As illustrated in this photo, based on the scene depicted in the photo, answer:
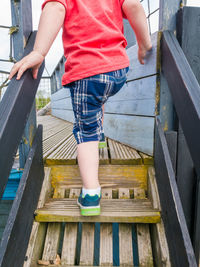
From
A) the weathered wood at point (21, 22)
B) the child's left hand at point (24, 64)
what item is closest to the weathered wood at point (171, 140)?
the child's left hand at point (24, 64)

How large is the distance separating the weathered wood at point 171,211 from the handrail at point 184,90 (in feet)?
0.68

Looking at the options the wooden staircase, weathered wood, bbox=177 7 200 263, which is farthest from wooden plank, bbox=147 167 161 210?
weathered wood, bbox=177 7 200 263

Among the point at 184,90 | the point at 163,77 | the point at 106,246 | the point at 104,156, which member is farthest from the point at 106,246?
the point at 163,77

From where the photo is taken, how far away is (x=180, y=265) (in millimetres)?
781

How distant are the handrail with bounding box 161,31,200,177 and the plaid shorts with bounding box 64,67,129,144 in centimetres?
24

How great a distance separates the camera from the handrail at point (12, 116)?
72cm

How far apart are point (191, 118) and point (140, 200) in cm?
61

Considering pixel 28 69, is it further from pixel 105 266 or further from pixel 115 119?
pixel 115 119

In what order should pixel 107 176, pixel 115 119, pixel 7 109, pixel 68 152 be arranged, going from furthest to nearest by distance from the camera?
pixel 115 119
pixel 68 152
pixel 107 176
pixel 7 109

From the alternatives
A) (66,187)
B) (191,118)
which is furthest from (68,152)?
(191,118)

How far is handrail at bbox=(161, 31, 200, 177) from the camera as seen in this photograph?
2.57 feet

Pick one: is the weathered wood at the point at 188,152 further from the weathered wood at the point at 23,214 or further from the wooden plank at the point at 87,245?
the weathered wood at the point at 23,214

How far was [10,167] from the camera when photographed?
77 centimetres

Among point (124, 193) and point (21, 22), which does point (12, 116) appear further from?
point (124, 193)
